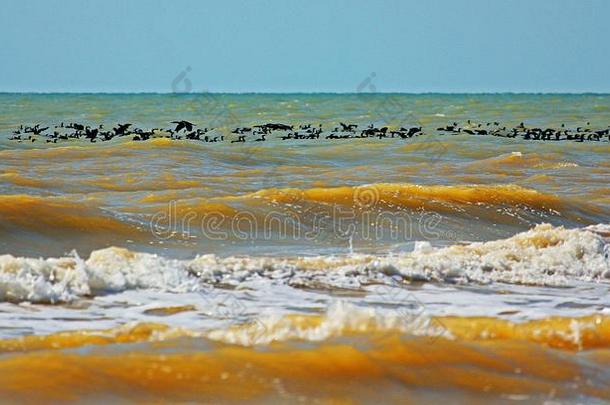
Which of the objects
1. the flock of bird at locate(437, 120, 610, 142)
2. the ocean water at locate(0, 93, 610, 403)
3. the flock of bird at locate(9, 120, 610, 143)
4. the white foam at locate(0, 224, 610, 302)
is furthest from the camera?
the flock of bird at locate(437, 120, 610, 142)

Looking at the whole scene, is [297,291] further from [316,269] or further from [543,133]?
[543,133]

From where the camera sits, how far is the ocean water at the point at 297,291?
17.0ft

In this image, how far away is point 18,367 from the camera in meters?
5.18

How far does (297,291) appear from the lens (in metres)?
7.48

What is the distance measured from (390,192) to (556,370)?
838 cm

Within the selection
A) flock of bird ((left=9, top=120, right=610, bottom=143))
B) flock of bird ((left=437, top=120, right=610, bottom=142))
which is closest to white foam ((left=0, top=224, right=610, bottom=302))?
flock of bird ((left=9, top=120, right=610, bottom=143))

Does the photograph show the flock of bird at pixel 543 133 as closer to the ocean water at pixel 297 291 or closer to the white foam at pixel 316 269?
the ocean water at pixel 297 291

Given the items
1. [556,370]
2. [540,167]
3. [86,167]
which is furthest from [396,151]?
[556,370]

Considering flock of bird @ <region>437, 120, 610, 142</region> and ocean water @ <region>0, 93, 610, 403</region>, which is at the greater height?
flock of bird @ <region>437, 120, 610, 142</region>

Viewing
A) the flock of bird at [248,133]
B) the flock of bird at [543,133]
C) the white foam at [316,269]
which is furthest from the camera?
the flock of bird at [543,133]

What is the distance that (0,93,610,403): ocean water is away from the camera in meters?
5.20

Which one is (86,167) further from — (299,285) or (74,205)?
(299,285)

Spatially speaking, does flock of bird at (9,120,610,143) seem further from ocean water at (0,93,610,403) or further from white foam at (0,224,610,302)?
white foam at (0,224,610,302)

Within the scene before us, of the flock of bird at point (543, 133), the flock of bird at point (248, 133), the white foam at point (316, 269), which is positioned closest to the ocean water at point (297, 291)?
the white foam at point (316, 269)
